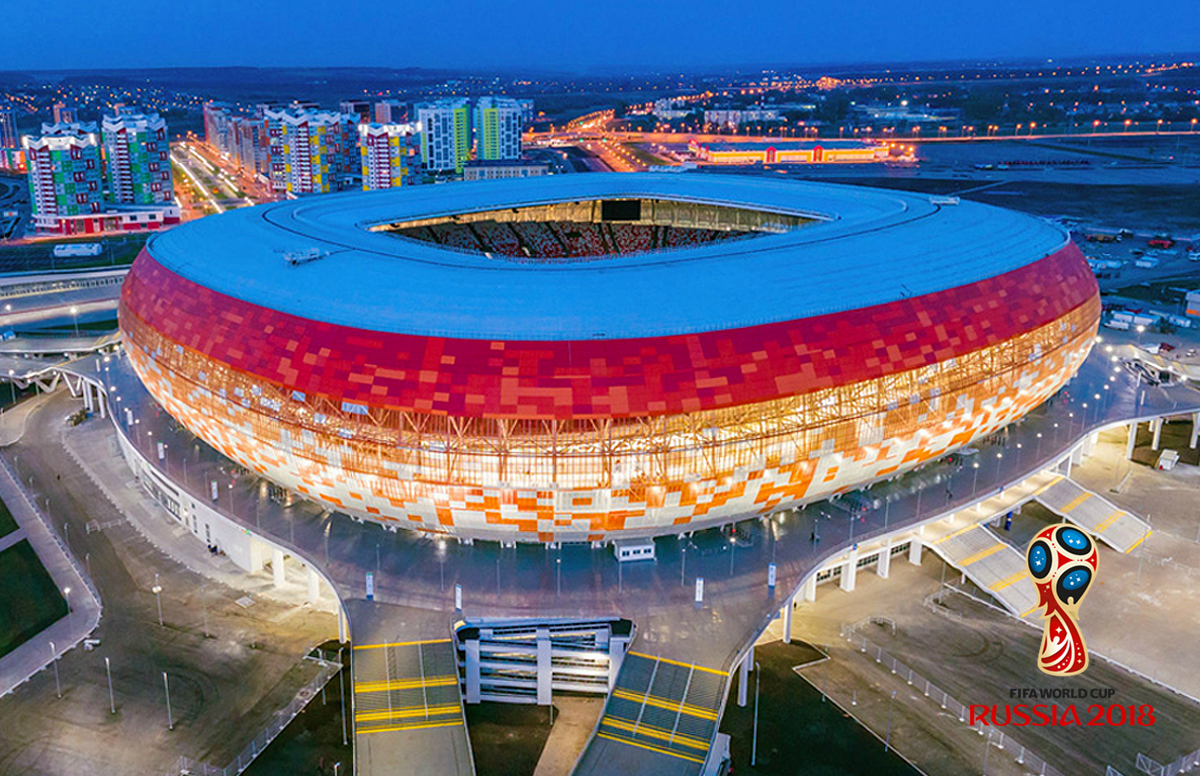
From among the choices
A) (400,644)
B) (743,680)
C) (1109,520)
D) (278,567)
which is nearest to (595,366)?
(400,644)

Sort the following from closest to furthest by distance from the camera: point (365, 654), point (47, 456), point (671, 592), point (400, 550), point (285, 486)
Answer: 1. point (365, 654)
2. point (671, 592)
3. point (400, 550)
4. point (285, 486)
5. point (47, 456)

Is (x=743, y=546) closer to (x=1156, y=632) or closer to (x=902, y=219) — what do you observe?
(x=1156, y=632)

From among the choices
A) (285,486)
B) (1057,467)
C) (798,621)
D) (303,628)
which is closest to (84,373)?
(285,486)

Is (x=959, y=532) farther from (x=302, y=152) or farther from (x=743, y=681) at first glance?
(x=302, y=152)

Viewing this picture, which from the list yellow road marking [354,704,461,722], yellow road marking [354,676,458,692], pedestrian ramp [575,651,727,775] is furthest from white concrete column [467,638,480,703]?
pedestrian ramp [575,651,727,775]

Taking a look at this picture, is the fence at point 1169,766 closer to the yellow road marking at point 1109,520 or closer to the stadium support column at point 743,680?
the stadium support column at point 743,680

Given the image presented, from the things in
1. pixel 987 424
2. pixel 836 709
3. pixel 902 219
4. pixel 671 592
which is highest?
pixel 902 219
